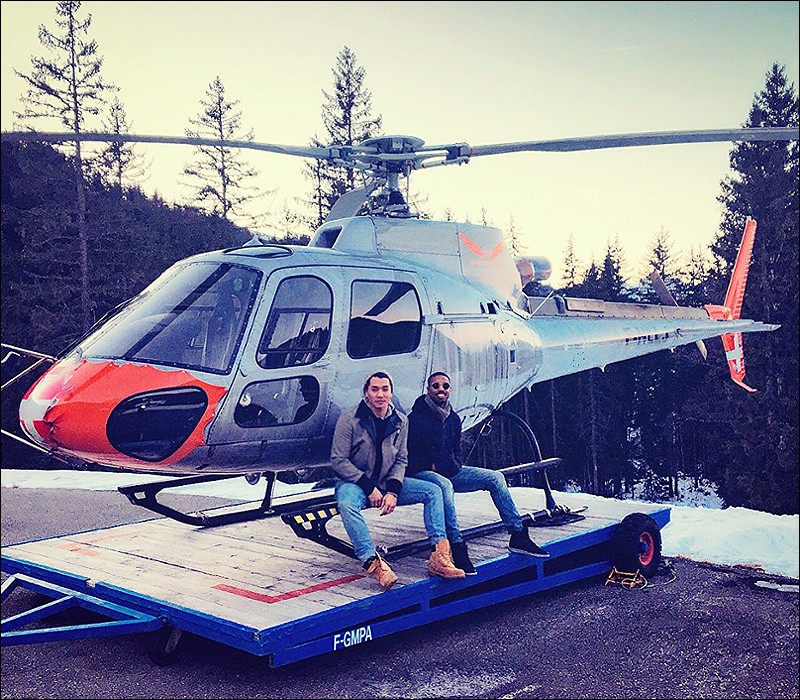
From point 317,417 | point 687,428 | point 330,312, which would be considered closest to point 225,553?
point 317,417

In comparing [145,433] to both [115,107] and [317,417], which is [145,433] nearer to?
[317,417]

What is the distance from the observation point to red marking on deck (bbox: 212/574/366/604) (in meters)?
3.72

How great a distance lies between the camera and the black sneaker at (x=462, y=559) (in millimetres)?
4184

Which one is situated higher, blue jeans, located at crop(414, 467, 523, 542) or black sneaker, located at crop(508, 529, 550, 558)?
blue jeans, located at crop(414, 467, 523, 542)

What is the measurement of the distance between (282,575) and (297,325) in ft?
4.80

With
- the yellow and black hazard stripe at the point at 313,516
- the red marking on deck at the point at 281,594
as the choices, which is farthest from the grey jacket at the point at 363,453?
the red marking on deck at the point at 281,594

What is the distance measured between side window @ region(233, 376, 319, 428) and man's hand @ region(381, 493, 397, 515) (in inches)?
27.0

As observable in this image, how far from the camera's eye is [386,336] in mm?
4668

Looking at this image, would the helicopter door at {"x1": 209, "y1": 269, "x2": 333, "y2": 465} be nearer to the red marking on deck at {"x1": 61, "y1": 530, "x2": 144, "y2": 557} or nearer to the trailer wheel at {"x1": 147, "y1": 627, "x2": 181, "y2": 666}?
the trailer wheel at {"x1": 147, "y1": 627, "x2": 181, "y2": 666}

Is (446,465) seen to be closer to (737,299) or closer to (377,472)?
(377,472)

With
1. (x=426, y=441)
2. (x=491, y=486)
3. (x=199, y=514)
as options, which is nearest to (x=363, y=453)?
(x=426, y=441)

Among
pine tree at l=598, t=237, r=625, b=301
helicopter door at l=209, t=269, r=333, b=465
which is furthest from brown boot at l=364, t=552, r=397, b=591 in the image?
pine tree at l=598, t=237, r=625, b=301

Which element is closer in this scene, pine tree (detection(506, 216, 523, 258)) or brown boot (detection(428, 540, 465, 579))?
brown boot (detection(428, 540, 465, 579))

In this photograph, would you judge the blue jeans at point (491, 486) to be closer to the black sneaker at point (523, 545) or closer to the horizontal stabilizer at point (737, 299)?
the black sneaker at point (523, 545)
